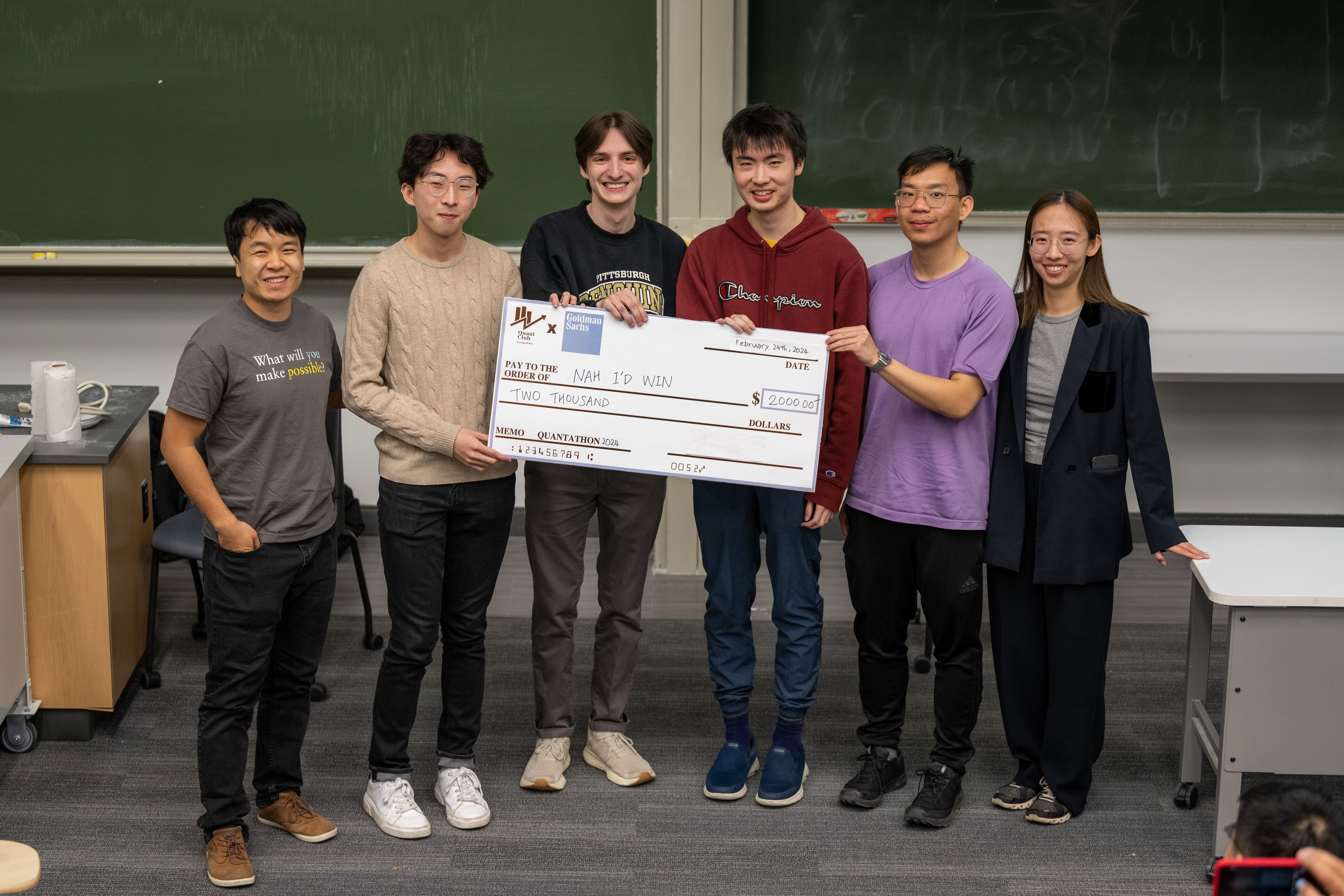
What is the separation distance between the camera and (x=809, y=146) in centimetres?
443

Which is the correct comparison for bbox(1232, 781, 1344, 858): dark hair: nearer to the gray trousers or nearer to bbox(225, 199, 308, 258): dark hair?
the gray trousers

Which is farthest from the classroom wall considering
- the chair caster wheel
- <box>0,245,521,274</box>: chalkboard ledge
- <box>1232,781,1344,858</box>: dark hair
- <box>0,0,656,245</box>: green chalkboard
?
<box>1232,781,1344,858</box>: dark hair

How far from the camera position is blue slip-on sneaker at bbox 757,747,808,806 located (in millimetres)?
2775

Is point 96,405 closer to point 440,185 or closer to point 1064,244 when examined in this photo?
point 440,185

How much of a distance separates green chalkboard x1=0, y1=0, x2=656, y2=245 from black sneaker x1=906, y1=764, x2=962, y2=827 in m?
2.41

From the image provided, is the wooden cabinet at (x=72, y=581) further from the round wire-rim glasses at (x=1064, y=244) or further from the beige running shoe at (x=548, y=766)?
the round wire-rim glasses at (x=1064, y=244)

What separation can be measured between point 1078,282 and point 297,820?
7.16ft

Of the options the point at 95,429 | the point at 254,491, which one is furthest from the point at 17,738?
the point at 254,491

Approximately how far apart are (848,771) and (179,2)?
3.56 metres

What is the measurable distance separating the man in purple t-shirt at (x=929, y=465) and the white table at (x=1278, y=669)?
54 centimetres

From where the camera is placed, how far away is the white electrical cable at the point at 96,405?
3234 millimetres

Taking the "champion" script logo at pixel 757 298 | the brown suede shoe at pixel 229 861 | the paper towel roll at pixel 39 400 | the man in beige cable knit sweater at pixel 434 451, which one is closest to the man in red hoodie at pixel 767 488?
the "champion" script logo at pixel 757 298

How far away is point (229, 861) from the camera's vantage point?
2.44m

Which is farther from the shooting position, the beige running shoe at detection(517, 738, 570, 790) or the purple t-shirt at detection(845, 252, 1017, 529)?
the beige running shoe at detection(517, 738, 570, 790)
